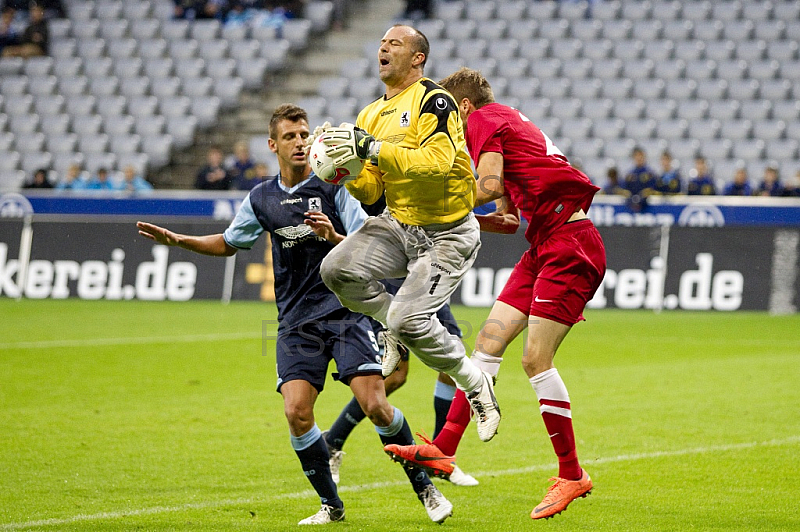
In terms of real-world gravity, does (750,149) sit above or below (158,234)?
below

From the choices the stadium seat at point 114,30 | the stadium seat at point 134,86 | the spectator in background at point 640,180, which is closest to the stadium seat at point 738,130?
the spectator in background at point 640,180

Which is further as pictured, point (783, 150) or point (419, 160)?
point (783, 150)

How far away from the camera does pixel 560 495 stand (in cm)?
518

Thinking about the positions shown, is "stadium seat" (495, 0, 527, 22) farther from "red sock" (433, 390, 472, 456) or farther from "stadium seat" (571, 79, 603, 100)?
"red sock" (433, 390, 472, 456)

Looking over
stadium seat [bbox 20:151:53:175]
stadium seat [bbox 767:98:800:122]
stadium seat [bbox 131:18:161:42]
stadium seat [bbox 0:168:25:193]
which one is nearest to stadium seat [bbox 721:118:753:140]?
stadium seat [bbox 767:98:800:122]

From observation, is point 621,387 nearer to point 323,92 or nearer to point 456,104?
point 456,104

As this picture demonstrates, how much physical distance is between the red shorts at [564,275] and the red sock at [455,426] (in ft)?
1.96

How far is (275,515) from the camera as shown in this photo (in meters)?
5.47

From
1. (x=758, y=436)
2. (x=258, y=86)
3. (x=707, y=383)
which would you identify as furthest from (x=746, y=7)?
(x=758, y=436)

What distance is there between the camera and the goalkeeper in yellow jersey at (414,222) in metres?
5.04

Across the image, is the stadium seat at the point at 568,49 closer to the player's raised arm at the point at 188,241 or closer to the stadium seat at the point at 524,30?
the stadium seat at the point at 524,30

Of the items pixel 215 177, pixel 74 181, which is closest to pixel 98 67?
pixel 74 181

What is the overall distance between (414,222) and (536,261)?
79 cm

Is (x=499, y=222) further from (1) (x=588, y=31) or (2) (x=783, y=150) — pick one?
(1) (x=588, y=31)
